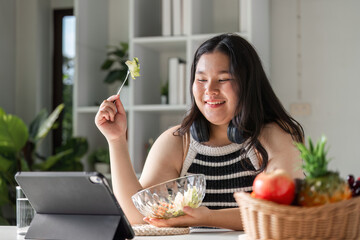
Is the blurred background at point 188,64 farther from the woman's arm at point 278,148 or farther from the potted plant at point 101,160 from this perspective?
the woman's arm at point 278,148

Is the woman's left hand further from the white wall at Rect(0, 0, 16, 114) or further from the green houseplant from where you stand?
the white wall at Rect(0, 0, 16, 114)

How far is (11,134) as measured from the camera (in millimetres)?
3436

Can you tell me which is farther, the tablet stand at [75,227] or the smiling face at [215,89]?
the smiling face at [215,89]

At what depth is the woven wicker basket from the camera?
103 cm

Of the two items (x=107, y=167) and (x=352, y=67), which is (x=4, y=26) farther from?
(x=352, y=67)

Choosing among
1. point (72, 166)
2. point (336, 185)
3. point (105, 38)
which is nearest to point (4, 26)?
point (105, 38)

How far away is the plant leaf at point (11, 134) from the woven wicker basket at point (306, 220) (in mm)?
2641

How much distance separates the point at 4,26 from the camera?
405cm

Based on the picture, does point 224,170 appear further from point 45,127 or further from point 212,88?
point 45,127

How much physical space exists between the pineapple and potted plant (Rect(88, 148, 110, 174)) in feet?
8.65

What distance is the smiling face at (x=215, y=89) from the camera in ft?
6.08

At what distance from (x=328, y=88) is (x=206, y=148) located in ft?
5.89

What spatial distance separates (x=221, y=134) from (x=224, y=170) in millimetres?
146

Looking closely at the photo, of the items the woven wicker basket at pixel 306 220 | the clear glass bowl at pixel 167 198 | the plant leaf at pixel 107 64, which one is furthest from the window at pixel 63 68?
the woven wicker basket at pixel 306 220
